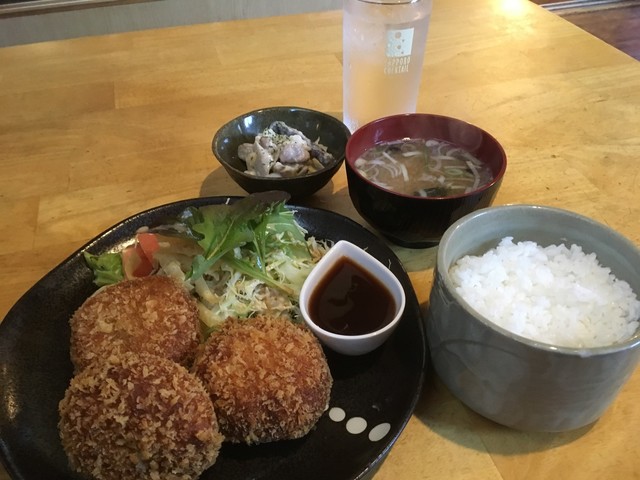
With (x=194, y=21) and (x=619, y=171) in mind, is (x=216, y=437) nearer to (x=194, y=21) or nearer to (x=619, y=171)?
(x=619, y=171)

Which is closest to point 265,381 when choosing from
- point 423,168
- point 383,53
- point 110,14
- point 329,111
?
point 423,168

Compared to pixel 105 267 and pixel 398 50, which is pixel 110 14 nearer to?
pixel 398 50

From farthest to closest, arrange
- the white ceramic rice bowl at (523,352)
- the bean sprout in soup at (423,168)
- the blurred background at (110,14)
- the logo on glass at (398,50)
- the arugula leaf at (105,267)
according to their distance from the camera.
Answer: the blurred background at (110,14)
the logo on glass at (398,50)
the bean sprout in soup at (423,168)
the arugula leaf at (105,267)
the white ceramic rice bowl at (523,352)

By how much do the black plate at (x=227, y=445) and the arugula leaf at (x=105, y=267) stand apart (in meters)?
0.03

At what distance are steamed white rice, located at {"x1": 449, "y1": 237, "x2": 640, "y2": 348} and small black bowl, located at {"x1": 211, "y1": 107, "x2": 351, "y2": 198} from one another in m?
0.50

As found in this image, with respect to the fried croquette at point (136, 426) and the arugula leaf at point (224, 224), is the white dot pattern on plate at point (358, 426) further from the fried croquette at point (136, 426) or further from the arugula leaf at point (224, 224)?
the arugula leaf at point (224, 224)

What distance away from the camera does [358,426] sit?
Answer: 0.97 meters

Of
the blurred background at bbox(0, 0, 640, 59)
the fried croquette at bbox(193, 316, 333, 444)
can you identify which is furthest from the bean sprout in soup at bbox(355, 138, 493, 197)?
the blurred background at bbox(0, 0, 640, 59)

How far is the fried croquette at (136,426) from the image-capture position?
84 cm

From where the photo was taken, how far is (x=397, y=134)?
146 cm

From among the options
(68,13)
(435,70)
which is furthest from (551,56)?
(68,13)

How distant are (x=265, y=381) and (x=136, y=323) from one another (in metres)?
0.29

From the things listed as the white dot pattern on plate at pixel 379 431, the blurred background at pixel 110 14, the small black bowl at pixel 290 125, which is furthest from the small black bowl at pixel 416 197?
the blurred background at pixel 110 14

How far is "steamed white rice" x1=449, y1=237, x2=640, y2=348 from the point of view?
93cm
